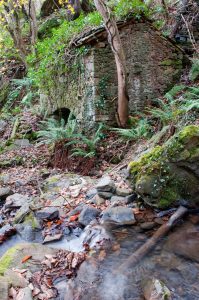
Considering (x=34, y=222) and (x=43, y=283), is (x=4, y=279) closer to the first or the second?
(x=43, y=283)

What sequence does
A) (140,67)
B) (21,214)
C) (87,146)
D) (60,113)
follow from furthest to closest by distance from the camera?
(60,113) < (140,67) < (87,146) < (21,214)

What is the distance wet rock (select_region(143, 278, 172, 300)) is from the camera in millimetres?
2984

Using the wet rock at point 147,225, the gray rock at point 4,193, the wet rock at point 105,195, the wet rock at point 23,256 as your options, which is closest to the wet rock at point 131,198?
the wet rock at point 105,195

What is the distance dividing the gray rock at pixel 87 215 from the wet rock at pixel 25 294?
198cm

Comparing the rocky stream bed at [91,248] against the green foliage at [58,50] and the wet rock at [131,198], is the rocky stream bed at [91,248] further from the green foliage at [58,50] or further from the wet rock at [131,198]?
the green foliage at [58,50]

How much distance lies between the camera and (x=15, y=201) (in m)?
6.44

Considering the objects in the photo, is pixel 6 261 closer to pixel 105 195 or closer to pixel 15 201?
pixel 105 195

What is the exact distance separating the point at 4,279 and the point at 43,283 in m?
0.45

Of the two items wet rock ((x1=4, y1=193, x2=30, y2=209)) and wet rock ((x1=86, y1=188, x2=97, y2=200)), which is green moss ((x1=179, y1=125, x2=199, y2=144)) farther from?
wet rock ((x1=4, y1=193, x2=30, y2=209))

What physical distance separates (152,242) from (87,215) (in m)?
1.34

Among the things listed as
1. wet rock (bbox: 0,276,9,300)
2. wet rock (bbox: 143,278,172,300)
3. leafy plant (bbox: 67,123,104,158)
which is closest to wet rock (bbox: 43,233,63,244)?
wet rock (bbox: 0,276,9,300)

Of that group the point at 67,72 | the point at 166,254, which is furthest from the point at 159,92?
the point at 166,254

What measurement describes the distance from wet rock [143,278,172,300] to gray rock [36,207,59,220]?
2.49 metres

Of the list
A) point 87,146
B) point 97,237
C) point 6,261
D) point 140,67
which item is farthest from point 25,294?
point 140,67
